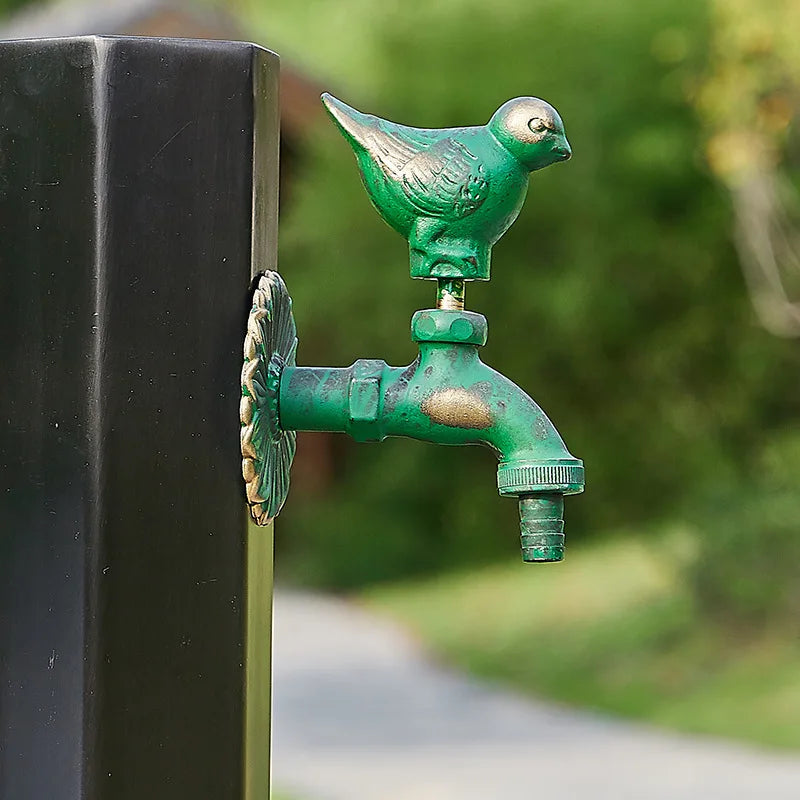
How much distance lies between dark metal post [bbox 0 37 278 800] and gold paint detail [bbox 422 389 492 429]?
0.49 feet

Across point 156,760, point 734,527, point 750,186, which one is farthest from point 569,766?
point 156,760

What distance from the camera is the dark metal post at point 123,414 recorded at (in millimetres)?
1096

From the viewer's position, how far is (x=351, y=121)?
122 cm

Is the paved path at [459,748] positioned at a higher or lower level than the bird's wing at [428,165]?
lower

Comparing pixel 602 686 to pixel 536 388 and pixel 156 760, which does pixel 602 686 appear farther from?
pixel 156 760

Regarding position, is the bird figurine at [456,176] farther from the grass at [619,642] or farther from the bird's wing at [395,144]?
the grass at [619,642]

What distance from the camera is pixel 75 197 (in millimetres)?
1102

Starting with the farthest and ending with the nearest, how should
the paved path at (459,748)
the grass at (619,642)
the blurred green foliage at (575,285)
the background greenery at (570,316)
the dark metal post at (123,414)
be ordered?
the blurred green foliage at (575,285)
the background greenery at (570,316)
the grass at (619,642)
the paved path at (459,748)
the dark metal post at (123,414)

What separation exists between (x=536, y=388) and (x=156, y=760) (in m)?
9.71

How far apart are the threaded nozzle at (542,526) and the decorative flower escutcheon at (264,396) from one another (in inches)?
7.4

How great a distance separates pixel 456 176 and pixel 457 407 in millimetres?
170

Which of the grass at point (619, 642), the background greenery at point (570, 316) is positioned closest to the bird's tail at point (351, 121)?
the grass at point (619, 642)

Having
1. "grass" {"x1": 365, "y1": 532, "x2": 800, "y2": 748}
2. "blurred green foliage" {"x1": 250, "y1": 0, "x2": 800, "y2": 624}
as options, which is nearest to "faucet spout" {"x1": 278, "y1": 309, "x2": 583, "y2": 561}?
"grass" {"x1": 365, "y1": 532, "x2": 800, "y2": 748}

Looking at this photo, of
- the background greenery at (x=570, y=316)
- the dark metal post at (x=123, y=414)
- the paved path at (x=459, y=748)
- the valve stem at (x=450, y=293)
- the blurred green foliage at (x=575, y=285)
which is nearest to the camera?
the dark metal post at (x=123, y=414)
